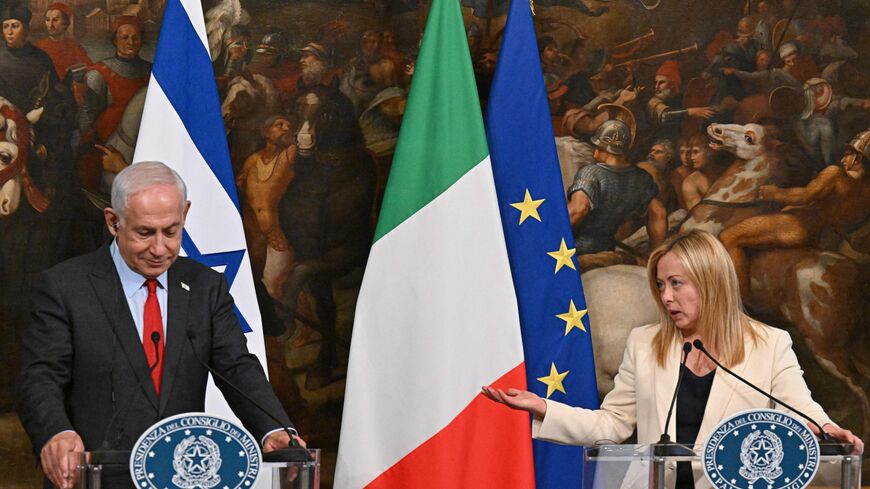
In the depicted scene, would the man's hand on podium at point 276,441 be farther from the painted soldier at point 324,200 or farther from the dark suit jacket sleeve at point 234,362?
the painted soldier at point 324,200

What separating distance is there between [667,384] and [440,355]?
5.10 feet

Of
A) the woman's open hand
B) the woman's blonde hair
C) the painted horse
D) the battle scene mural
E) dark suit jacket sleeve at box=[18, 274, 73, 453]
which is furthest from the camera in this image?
the painted horse

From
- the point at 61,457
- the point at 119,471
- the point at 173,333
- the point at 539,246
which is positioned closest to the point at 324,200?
the point at 539,246

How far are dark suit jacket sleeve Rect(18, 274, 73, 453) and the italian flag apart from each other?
204cm

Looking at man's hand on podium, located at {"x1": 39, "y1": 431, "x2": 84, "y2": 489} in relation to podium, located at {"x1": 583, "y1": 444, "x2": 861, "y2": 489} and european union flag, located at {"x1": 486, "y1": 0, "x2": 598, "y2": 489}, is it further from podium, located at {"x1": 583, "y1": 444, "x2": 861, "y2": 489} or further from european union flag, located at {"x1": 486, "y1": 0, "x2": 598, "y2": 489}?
european union flag, located at {"x1": 486, "y1": 0, "x2": 598, "y2": 489}

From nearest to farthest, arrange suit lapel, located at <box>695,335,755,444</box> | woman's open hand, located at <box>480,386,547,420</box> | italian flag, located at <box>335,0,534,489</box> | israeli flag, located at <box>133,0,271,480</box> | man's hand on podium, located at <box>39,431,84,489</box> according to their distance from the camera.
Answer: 1. man's hand on podium, located at <box>39,431,84,489</box>
2. woman's open hand, located at <box>480,386,547,420</box>
3. suit lapel, located at <box>695,335,755,444</box>
4. israeli flag, located at <box>133,0,271,480</box>
5. italian flag, located at <box>335,0,534,489</box>

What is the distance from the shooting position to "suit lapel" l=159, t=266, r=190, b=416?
3660 mm

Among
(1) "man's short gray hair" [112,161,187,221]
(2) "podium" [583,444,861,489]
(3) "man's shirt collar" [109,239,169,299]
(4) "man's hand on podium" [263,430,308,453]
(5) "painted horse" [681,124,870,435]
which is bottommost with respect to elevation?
(2) "podium" [583,444,861,489]

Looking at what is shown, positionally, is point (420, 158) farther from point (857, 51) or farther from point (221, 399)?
point (857, 51)

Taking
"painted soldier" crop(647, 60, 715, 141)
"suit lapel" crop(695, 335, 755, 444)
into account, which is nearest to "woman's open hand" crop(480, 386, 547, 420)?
"suit lapel" crop(695, 335, 755, 444)

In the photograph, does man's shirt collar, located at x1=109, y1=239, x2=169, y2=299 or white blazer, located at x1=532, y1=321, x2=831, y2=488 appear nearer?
man's shirt collar, located at x1=109, y1=239, x2=169, y2=299

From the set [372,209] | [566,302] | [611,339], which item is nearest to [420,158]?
[372,209]

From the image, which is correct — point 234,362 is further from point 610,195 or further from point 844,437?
point 610,195

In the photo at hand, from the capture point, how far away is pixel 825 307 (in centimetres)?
625
